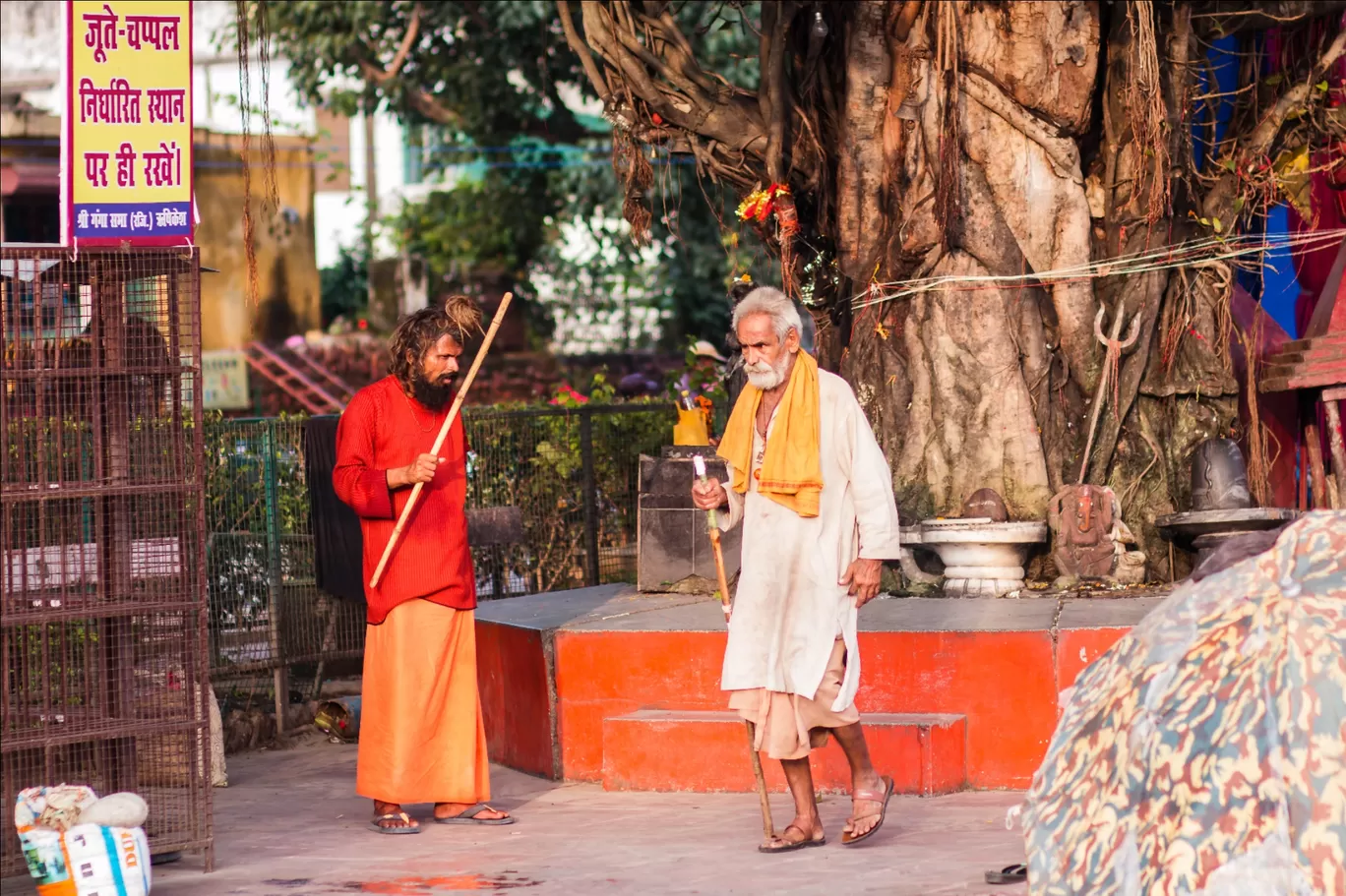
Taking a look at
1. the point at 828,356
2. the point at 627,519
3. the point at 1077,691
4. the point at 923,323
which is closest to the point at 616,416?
the point at 627,519

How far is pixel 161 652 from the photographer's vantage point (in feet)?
20.5

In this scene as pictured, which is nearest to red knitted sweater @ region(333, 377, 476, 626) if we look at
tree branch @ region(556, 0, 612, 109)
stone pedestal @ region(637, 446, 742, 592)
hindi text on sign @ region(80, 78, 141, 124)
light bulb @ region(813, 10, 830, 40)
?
hindi text on sign @ region(80, 78, 141, 124)

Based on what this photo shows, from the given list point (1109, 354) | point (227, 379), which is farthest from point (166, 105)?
point (227, 379)

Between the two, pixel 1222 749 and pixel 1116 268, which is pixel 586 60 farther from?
pixel 1222 749

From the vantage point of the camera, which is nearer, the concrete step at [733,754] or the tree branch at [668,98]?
the concrete step at [733,754]

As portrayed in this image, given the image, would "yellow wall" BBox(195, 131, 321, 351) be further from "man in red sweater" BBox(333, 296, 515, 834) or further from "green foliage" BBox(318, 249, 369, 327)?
"man in red sweater" BBox(333, 296, 515, 834)

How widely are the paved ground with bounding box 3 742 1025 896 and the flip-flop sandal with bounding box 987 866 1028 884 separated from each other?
0.05m

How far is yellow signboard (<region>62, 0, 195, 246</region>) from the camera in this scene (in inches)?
Result: 231

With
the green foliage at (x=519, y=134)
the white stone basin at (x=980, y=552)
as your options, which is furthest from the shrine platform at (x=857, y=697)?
the green foliage at (x=519, y=134)

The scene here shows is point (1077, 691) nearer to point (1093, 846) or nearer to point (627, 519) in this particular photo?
point (1093, 846)

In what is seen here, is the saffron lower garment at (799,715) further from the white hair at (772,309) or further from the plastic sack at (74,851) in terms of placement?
the plastic sack at (74,851)

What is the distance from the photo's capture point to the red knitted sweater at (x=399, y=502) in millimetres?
6891

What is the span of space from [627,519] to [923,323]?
3214 millimetres

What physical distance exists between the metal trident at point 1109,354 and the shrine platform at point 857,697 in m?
1.10
